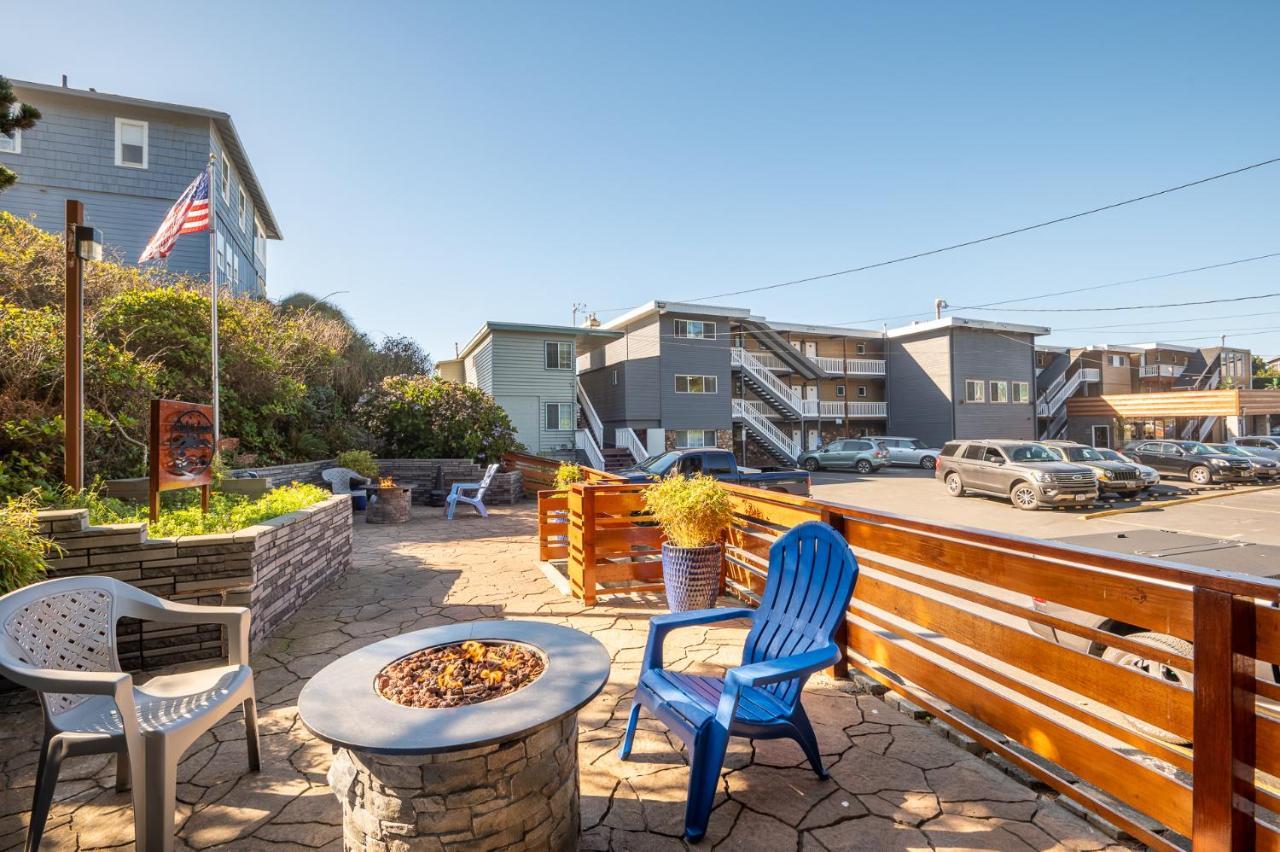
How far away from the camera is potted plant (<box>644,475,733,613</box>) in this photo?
4.82 m

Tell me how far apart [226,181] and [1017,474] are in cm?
2277

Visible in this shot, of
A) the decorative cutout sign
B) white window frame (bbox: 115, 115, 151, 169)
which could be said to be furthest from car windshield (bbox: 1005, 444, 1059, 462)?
white window frame (bbox: 115, 115, 151, 169)

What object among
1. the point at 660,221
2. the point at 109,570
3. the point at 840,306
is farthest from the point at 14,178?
the point at 840,306

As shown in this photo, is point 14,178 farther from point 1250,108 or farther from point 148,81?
point 1250,108

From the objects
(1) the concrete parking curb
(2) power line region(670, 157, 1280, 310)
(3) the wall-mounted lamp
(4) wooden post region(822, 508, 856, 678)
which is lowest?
(1) the concrete parking curb

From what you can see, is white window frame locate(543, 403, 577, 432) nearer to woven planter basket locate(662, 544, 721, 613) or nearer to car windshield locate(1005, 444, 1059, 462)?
car windshield locate(1005, 444, 1059, 462)

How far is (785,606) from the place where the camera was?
Result: 296cm

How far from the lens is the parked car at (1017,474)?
13008 mm

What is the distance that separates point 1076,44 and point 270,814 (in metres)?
14.5

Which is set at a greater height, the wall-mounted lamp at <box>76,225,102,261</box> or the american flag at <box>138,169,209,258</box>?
the american flag at <box>138,169,209,258</box>

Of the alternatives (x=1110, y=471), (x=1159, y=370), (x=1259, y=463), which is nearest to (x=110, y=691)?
(x=1110, y=471)

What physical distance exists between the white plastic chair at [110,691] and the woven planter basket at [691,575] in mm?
3089

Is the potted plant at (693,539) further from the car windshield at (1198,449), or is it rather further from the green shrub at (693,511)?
the car windshield at (1198,449)

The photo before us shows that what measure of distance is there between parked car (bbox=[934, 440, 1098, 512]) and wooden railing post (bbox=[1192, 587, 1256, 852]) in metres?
13.7
